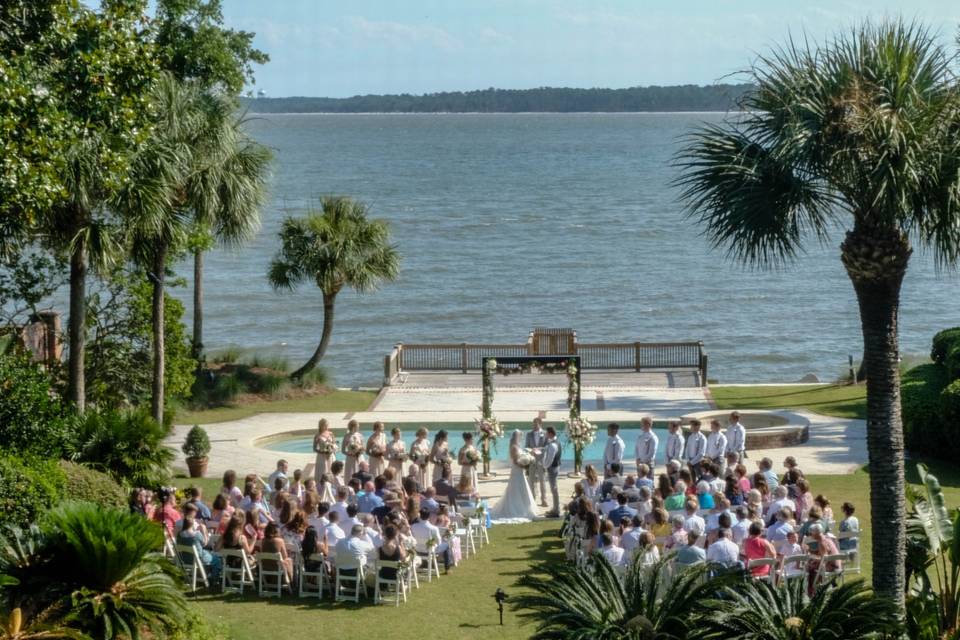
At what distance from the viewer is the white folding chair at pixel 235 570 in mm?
18359

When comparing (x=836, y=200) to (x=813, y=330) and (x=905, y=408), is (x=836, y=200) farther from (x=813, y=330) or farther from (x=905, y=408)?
(x=813, y=330)

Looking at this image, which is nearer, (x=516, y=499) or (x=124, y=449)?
(x=124, y=449)

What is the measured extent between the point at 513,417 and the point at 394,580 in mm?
15899

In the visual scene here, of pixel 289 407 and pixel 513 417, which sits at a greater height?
pixel 513 417

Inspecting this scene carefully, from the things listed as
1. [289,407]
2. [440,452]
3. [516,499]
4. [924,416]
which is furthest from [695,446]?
[289,407]

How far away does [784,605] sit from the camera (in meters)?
13.0

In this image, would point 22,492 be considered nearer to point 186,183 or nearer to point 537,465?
point 537,465

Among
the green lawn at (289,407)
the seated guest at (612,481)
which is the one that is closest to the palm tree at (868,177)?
the seated guest at (612,481)

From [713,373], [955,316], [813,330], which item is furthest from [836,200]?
[955,316]

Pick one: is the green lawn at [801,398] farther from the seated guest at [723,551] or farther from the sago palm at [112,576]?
the sago palm at [112,576]

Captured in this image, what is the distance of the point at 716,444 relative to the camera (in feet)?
80.4

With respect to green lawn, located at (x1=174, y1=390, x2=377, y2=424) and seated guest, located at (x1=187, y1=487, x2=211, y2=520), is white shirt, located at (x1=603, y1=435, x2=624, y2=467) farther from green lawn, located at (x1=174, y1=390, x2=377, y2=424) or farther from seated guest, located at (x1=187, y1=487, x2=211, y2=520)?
green lawn, located at (x1=174, y1=390, x2=377, y2=424)

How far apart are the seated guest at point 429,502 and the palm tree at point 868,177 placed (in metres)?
7.61

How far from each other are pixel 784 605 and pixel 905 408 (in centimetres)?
1647
